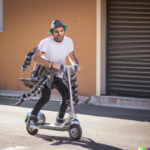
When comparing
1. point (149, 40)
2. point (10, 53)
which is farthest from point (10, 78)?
point (149, 40)

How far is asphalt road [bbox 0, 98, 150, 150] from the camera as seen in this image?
423cm

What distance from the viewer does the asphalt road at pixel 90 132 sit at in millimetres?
4230

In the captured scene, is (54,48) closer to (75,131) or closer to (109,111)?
(75,131)

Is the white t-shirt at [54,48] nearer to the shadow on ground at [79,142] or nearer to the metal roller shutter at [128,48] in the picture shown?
the shadow on ground at [79,142]

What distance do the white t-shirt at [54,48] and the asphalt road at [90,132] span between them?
1278 millimetres

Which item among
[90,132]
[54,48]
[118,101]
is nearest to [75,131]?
[90,132]

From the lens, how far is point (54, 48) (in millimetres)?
4504

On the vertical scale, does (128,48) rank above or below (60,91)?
above

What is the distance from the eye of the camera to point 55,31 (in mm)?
4484

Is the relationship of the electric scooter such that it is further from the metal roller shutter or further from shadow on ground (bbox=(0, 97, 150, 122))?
the metal roller shutter

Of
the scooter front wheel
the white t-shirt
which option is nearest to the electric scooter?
the scooter front wheel

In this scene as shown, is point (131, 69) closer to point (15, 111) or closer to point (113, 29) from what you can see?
point (113, 29)

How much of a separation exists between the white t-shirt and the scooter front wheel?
106 centimetres

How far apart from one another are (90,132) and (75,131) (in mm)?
785
